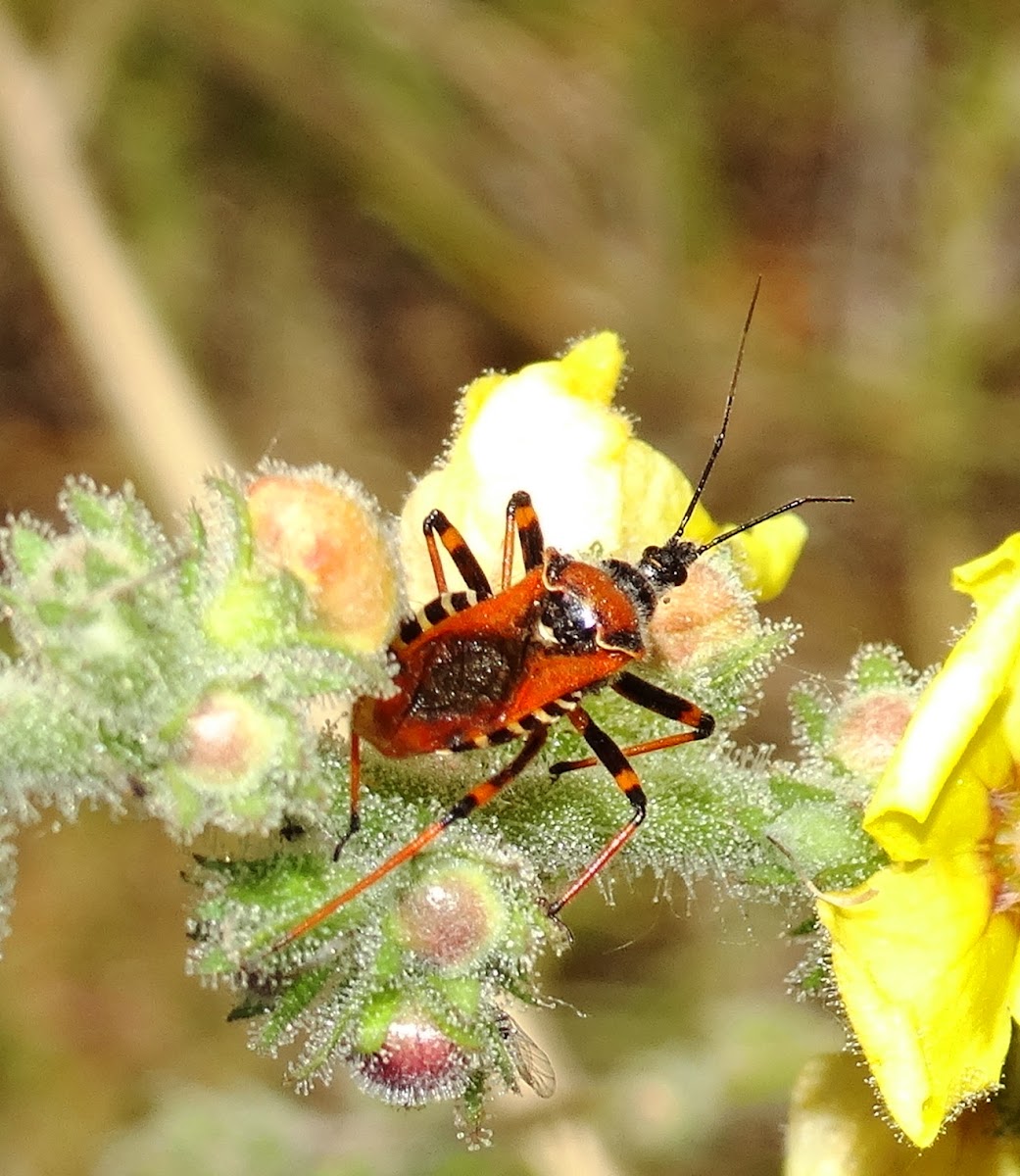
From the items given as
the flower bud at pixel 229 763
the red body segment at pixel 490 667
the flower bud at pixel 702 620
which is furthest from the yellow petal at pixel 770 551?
the flower bud at pixel 229 763

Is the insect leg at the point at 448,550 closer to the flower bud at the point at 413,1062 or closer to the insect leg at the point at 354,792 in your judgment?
the insect leg at the point at 354,792

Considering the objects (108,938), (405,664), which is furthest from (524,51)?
(405,664)

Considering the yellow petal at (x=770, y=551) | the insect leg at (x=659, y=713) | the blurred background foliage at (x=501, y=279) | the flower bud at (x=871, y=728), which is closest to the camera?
the flower bud at (x=871, y=728)

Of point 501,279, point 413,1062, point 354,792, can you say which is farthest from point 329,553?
point 501,279

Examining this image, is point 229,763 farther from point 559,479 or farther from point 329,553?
point 559,479

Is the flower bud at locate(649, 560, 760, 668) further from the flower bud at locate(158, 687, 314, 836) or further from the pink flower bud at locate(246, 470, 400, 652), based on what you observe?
the flower bud at locate(158, 687, 314, 836)

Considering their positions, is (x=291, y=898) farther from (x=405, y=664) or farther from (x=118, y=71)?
(x=118, y=71)

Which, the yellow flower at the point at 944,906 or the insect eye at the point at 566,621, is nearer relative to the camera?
the yellow flower at the point at 944,906
